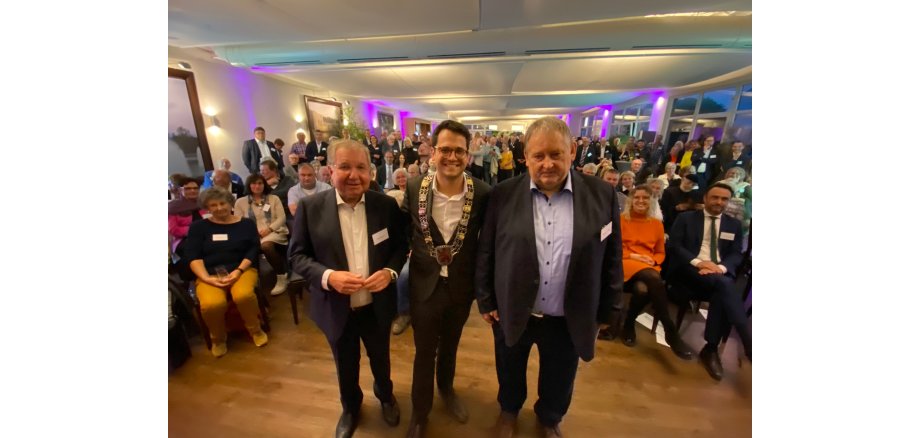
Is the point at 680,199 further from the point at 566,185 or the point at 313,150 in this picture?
the point at 313,150

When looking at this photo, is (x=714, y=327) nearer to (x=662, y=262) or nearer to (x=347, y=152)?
(x=662, y=262)

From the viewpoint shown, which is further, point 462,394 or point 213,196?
point 213,196

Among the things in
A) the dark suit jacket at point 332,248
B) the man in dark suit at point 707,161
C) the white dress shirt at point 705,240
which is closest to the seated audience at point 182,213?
the dark suit jacket at point 332,248

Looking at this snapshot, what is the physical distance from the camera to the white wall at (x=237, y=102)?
15.9 feet

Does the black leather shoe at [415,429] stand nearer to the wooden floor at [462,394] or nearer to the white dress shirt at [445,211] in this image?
the wooden floor at [462,394]

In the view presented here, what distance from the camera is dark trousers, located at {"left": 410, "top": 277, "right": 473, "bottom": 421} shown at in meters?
1.29

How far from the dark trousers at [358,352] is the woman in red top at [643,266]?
75.1 inches

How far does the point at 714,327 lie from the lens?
2.06 meters

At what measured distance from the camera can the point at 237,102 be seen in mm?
5605

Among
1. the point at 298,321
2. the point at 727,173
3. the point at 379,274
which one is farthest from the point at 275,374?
the point at 727,173

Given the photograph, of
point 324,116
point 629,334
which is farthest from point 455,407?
point 324,116

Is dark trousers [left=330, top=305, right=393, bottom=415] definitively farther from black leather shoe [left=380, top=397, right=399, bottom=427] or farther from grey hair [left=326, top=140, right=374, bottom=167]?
grey hair [left=326, top=140, right=374, bottom=167]

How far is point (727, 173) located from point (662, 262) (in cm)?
178

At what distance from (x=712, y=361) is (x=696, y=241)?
928 mm
